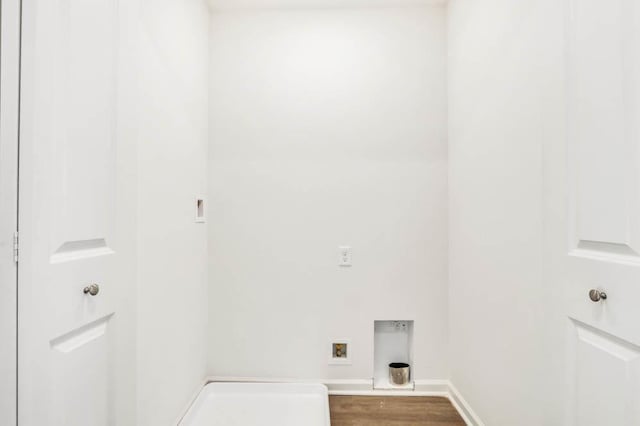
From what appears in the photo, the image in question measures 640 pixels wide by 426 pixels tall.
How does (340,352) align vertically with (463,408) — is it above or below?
above

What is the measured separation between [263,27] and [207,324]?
1.85 metres

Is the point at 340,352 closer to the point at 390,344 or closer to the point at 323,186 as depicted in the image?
the point at 390,344

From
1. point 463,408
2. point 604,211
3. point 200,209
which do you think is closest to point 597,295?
point 604,211

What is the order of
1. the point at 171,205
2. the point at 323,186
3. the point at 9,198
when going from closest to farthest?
the point at 9,198 < the point at 171,205 < the point at 323,186

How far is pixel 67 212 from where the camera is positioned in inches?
38.2

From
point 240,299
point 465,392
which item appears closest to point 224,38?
point 240,299

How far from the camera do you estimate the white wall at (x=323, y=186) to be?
2.30m

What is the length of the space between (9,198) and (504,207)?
1.64m

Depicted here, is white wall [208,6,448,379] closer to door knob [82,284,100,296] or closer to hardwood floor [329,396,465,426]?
hardwood floor [329,396,465,426]

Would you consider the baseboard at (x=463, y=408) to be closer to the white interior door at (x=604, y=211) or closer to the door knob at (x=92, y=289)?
the white interior door at (x=604, y=211)

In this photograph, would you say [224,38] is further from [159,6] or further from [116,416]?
[116,416]

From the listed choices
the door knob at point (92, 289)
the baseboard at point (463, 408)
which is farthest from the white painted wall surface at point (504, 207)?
the door knob at point (92, 289)

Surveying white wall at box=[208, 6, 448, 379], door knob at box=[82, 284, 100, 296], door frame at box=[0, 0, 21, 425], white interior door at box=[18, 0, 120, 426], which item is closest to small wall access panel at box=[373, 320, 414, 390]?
white wall at box=[208, 6, 448, 379]

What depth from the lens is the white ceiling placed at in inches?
89.0
